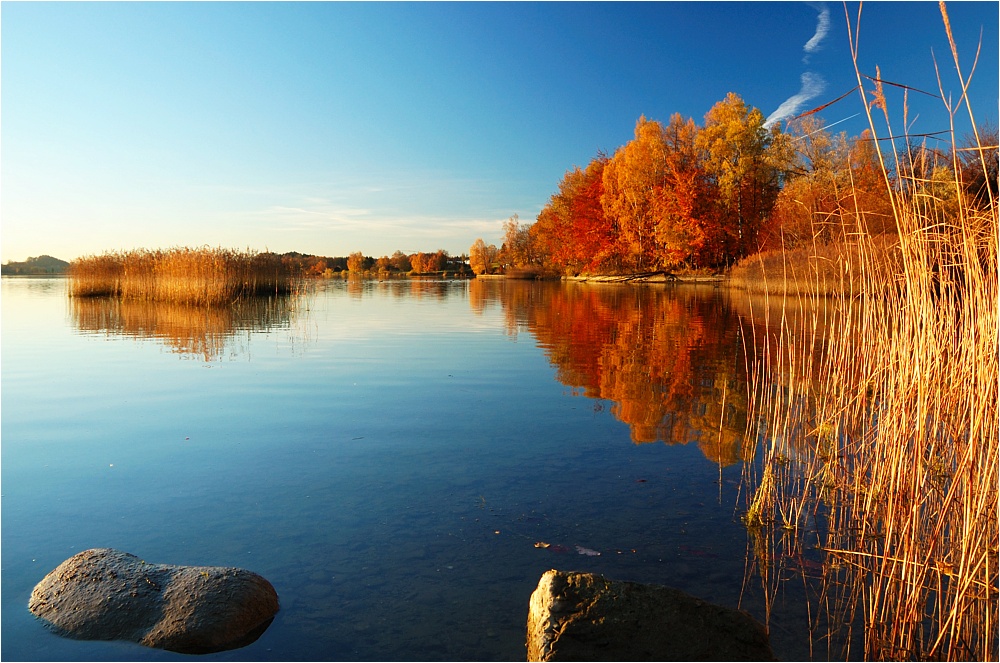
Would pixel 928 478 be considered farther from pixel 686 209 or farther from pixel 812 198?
pixel 686 209

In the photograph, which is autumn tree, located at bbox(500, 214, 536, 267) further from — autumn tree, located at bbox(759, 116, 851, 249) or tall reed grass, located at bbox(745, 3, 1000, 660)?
tall reed grass, located at bbox(745, 3, 1000, 660)

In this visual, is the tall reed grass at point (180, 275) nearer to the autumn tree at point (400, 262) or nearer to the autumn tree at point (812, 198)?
the autumn tree at point (812, 198)

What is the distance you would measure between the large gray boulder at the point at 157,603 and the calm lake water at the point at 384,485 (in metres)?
0.08

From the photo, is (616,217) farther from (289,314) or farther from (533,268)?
(289,314)

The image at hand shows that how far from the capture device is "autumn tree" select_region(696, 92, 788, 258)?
36938 millimetres

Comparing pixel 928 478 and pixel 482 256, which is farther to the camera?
pixel 482 256

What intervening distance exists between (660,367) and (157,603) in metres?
8.09

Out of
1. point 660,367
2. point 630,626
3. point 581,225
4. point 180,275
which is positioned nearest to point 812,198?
point 630,626

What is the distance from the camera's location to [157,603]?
3.11m

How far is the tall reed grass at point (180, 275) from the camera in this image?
2238 centimetres

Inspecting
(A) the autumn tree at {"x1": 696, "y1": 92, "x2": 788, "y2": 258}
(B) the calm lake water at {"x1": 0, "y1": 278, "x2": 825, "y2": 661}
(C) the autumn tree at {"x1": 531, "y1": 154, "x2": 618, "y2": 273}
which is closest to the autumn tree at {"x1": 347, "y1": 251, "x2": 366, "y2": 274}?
(C) the autumn tree at {"x1": 531, "y1": 154, "x2": 618, "y2": 273}

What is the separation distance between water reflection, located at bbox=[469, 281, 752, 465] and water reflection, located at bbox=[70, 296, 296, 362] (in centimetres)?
644

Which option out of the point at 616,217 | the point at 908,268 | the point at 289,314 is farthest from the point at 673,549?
the point at 616,217

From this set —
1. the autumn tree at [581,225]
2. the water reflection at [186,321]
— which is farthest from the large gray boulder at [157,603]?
the autumn tree at [581,225]
